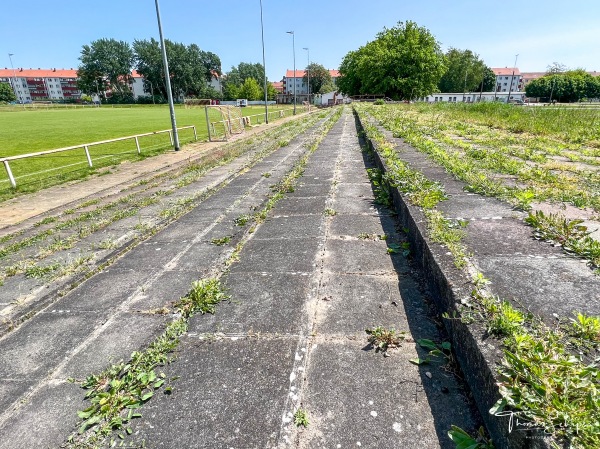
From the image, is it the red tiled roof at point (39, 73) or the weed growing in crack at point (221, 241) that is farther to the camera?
the red tiled roof at point (39, 73)

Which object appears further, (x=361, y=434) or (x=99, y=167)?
(x=99, y=167)

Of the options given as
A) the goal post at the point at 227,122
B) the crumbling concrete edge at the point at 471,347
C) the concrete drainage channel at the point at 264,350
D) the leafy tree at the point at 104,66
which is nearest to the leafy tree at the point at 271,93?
the leafy tree at the point at 104,66

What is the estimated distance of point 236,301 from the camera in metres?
2.94

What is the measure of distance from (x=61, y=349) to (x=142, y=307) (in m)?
0.64

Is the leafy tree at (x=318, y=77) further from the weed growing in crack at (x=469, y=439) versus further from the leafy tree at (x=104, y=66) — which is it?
the weed growing in crack at (x=469, y=439)

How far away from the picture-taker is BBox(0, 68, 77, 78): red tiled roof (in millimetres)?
132375

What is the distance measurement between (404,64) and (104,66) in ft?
302

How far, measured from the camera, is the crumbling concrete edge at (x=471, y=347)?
4.34 ft

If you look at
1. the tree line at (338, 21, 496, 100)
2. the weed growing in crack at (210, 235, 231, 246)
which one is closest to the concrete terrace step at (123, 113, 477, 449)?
the weed growing in crack at (210, 235, 231, 246)

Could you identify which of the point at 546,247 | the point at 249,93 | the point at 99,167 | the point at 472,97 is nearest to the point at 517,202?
the point at 546,247

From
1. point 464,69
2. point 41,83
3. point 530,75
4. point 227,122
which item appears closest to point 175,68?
point 464,69

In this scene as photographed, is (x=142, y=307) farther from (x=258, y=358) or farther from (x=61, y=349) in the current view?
(x=258, y=358)

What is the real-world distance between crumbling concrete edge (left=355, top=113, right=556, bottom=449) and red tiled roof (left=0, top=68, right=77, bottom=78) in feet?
558

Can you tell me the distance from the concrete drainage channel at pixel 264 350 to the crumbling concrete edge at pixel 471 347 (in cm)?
13
